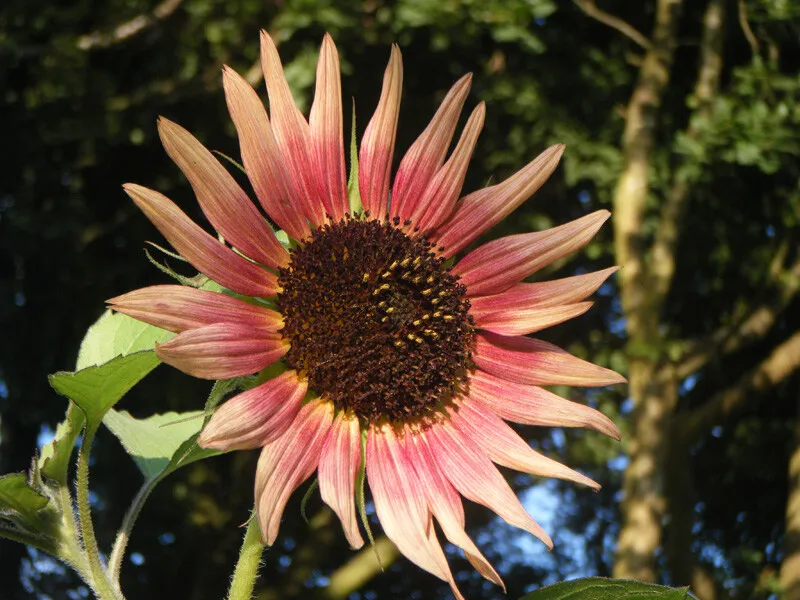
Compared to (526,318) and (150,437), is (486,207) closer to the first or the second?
(526,318)

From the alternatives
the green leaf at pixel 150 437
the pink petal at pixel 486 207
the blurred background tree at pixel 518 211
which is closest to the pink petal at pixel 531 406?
the pink petal at pixel 486 207

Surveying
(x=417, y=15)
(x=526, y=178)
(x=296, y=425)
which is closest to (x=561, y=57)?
(x=417, y=15)

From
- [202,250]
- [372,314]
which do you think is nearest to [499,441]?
[372,314]

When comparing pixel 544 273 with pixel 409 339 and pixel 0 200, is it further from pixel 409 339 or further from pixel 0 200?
pixel 409 339

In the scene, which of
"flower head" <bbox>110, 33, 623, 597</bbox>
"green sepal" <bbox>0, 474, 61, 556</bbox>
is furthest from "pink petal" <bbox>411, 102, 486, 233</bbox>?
"green sepal" <bbox>0, 474, 61, 556</bbox>

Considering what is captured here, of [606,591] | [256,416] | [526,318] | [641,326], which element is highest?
[641,326]

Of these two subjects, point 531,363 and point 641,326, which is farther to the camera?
point 641,326

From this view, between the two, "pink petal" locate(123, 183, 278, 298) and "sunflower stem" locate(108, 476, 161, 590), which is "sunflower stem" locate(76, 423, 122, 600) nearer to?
"sunflower stem" locate(108, 476, 161, 590)

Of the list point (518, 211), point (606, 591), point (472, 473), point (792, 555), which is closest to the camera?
point (606, 591)
